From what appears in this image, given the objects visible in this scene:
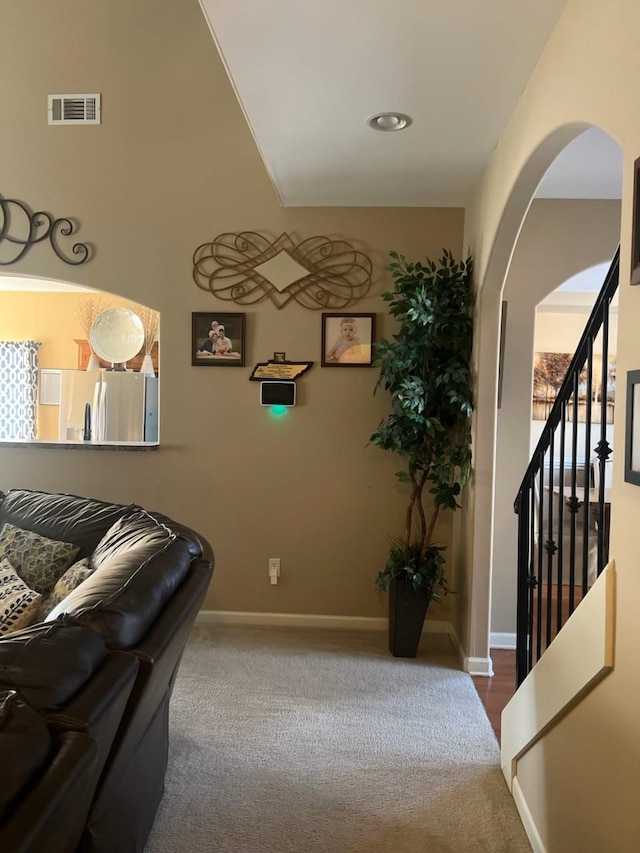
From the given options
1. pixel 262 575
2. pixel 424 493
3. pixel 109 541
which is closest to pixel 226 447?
pixel 262 575

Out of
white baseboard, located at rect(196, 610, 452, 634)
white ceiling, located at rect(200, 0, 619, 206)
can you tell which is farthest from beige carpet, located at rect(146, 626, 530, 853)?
white ceiling, located at rect(200, 0, 619, 206)

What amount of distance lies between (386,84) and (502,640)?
9.50 ft

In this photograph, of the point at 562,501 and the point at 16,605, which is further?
the point at 16,605

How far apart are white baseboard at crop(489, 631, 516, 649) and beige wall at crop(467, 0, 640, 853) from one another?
61.4 inches

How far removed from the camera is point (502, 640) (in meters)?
3.76

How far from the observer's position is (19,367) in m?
7.04

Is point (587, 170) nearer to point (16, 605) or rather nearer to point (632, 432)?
point (632, 432)

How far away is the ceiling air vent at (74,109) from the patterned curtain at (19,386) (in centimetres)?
361

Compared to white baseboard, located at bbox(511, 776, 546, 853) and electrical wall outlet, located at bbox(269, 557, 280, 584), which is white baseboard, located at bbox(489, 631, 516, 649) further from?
white baseboard, located at bbox(511, 776, 546, 853)

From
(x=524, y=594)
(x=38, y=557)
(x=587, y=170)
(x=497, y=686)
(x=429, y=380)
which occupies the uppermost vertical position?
(x=587, y=170)

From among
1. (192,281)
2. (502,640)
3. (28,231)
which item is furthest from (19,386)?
(502,640)

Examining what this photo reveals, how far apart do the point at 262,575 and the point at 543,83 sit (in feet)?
9.48

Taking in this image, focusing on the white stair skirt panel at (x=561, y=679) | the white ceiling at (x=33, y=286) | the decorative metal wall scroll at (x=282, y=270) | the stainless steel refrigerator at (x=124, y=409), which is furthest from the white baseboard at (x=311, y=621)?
the white ceiling at (x=33, y=286)

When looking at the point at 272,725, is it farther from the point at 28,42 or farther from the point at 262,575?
the point at 28,42
